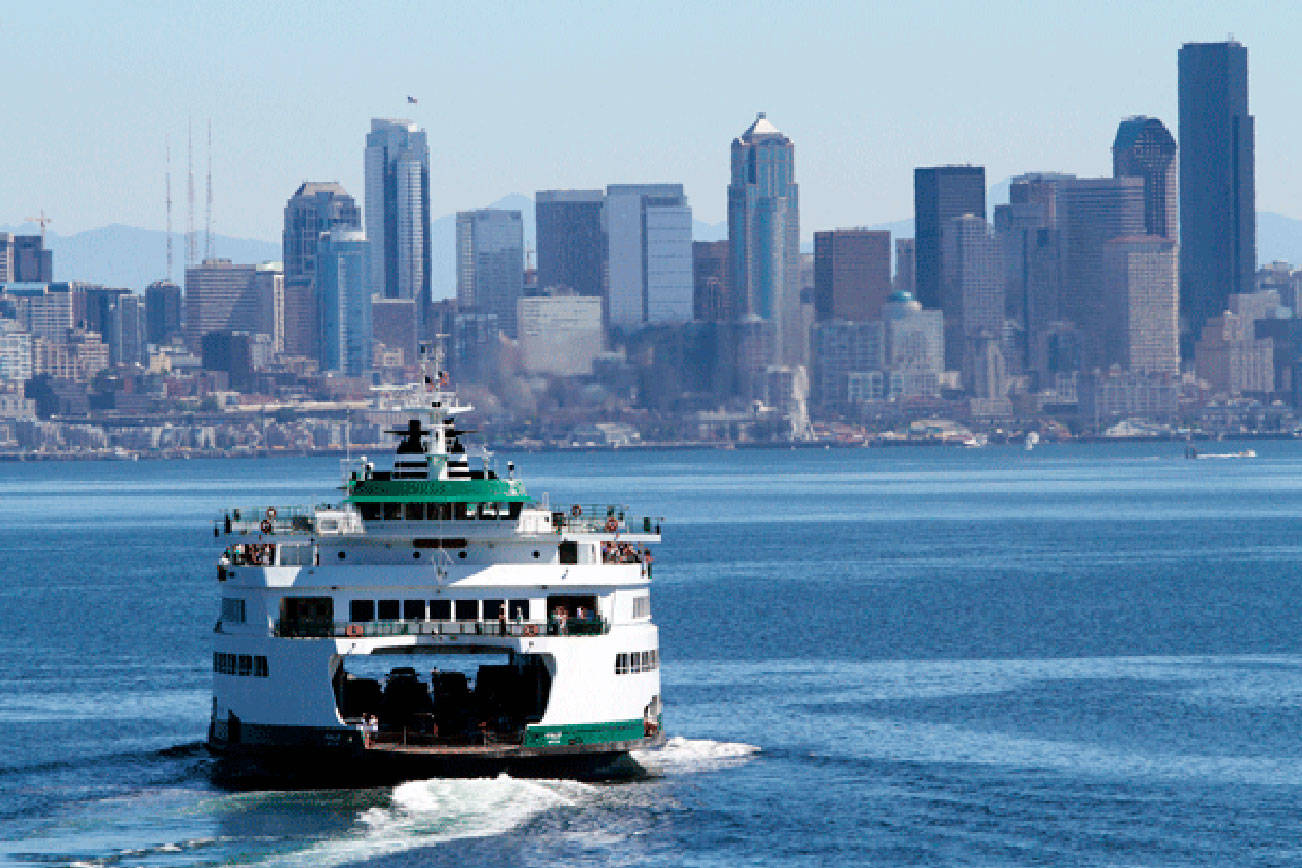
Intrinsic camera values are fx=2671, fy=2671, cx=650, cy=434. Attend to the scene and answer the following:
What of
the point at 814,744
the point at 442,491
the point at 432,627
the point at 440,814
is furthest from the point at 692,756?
the point at 440,814

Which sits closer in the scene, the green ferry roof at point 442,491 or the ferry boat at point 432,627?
the ferry boat at point 432,627

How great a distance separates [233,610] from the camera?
57469 mm

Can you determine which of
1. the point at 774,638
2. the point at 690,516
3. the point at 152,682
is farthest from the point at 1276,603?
the point at 690,516

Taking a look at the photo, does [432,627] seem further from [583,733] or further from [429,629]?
[583,733]

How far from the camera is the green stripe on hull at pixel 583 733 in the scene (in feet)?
178

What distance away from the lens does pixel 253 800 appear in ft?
180

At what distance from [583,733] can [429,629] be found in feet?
12.6

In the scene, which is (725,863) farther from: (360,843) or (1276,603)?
(1276,603)

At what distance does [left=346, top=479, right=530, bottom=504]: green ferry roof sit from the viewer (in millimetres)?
57125

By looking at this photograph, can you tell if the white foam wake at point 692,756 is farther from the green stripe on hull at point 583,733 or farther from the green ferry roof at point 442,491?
the green ferry roof at point 442,491

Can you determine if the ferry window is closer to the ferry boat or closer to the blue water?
the ferry boat

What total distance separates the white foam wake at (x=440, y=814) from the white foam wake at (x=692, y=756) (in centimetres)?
431

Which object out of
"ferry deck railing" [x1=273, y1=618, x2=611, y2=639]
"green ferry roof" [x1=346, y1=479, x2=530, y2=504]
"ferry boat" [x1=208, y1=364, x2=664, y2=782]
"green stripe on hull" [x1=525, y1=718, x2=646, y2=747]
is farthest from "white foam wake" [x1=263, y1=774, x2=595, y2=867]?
"green ferry roof" [x1=346, y1=479, x2=530, y2=504]

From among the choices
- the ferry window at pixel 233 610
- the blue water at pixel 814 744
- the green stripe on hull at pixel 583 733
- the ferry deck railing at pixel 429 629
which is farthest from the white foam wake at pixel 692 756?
the ferry window at pixel 233 610
